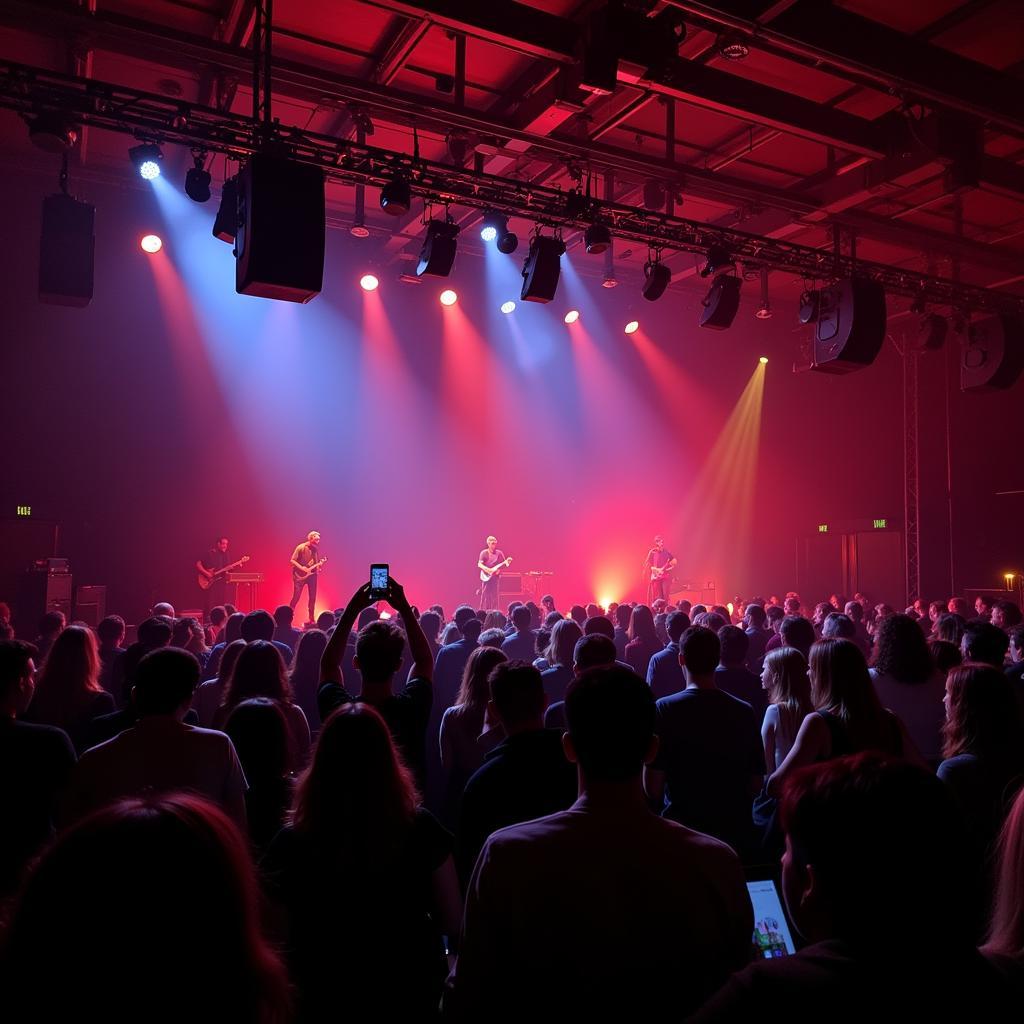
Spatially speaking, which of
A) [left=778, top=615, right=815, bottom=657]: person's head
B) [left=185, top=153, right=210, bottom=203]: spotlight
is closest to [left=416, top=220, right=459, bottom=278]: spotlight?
[left=185, top=153, right=210, bottom=203]: spotlight

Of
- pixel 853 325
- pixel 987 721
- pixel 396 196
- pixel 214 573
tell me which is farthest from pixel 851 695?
pixel 214 573

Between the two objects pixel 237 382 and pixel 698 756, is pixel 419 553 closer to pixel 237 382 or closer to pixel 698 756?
pixel 237 382

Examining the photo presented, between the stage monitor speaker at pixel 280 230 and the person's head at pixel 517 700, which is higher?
the stage monitor speaker at pixel 280 230

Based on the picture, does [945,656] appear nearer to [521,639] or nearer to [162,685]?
[521,639]

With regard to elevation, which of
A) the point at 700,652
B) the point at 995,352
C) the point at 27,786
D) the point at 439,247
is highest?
the point at 439,247

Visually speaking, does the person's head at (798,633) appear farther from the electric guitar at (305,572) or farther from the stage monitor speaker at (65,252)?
the electric guitar at (305,572)

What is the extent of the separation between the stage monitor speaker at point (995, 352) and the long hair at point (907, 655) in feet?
A: 26.9

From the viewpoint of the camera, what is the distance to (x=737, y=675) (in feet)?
13.6

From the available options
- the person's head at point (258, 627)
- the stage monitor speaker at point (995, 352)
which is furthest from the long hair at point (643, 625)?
the stage monitor speaker at point (995, 352)

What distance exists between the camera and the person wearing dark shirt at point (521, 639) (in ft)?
20.4

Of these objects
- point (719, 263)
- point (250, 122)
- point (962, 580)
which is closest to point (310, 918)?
point (250, 122)

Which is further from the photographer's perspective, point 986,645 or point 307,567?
point 307,567

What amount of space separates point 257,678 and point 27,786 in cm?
100

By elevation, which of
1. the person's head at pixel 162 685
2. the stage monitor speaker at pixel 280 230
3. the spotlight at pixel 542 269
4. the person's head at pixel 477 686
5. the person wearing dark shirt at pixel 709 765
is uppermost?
the spotlight at pixel 542 269
